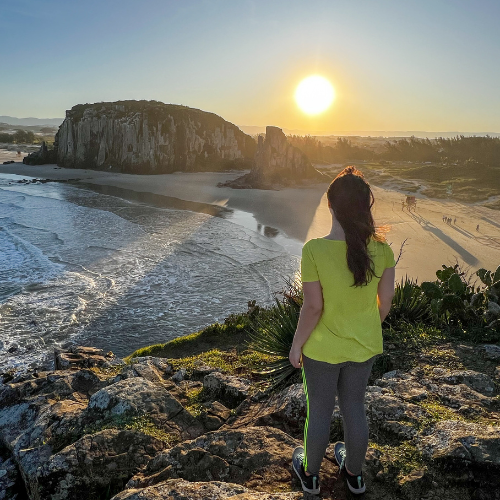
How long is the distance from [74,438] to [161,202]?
23.4 meters

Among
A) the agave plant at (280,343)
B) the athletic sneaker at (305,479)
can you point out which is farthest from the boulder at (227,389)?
the athletic sneaker at (305,479)

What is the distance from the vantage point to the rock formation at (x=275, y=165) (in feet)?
A: 100

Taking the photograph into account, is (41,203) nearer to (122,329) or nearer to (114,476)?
(122,329)

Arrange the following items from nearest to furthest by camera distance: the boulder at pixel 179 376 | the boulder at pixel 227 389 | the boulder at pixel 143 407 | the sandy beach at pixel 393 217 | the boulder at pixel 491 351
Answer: the boulder at pixel 143 407
the boulder at pixel 227 389
the boulder at pixel 491 351
the boulder at pixel 179 376
the sandy beach at pixel 393 217

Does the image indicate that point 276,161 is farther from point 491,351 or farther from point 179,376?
point 491,351

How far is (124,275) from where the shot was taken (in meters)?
12.2

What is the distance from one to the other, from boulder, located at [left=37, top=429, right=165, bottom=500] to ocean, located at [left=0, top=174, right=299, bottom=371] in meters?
5.10

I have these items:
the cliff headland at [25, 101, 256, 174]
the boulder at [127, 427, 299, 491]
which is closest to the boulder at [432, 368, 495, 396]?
the boulder at [127, 427, 299, 491]

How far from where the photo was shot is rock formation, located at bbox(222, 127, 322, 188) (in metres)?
30.6

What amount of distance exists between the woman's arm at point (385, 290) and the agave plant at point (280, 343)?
215 cm

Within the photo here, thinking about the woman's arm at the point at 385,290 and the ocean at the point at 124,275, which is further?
the ocean at the point at 124,275

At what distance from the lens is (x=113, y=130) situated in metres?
43.0

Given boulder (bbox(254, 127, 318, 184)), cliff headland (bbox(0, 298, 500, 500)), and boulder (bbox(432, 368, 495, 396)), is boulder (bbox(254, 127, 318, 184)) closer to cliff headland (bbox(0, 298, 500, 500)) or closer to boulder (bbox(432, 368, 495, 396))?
cliff headland (bbox(0, 298, 500, 500))

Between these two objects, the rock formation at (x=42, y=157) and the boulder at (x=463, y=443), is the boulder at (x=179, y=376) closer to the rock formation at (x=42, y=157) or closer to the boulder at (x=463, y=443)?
the boulder at (x=463, y=443)
